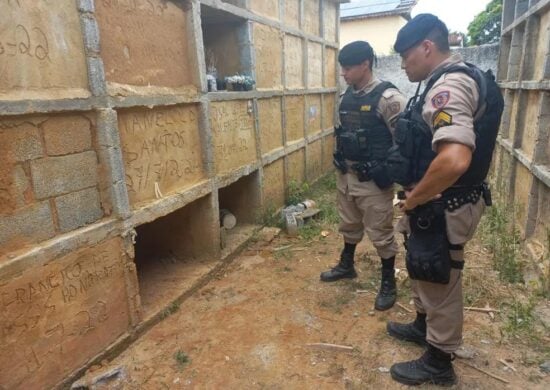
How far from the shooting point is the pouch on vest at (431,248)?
81.6 inches

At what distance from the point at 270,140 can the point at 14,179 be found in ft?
11.9

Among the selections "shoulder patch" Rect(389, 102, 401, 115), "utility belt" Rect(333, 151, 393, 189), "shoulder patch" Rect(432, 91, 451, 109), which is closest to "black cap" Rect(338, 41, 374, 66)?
"shoulder patch" Rect(389, 102, 401, 115)

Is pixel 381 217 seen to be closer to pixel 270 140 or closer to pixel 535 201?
pixel 535 201

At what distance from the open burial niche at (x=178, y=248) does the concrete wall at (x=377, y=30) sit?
14582mm

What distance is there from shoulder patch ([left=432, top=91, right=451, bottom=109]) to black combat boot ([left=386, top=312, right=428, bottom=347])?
4.98ft

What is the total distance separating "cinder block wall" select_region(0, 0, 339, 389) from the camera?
2.07 metres

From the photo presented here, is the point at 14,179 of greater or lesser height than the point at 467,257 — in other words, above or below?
above

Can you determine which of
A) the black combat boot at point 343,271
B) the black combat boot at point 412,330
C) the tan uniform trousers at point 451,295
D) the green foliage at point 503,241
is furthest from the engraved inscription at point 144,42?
the green foliage at point 503,241

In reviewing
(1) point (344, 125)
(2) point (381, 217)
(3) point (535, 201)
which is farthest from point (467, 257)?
(1) point (344, 125)

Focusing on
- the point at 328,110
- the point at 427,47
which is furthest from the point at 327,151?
the point at 427,47

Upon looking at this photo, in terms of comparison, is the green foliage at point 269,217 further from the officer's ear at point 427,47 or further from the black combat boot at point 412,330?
the officer's ear at point 427,47

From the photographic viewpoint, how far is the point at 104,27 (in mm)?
2602

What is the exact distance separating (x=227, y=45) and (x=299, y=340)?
354cm

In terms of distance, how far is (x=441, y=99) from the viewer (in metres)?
1.91
